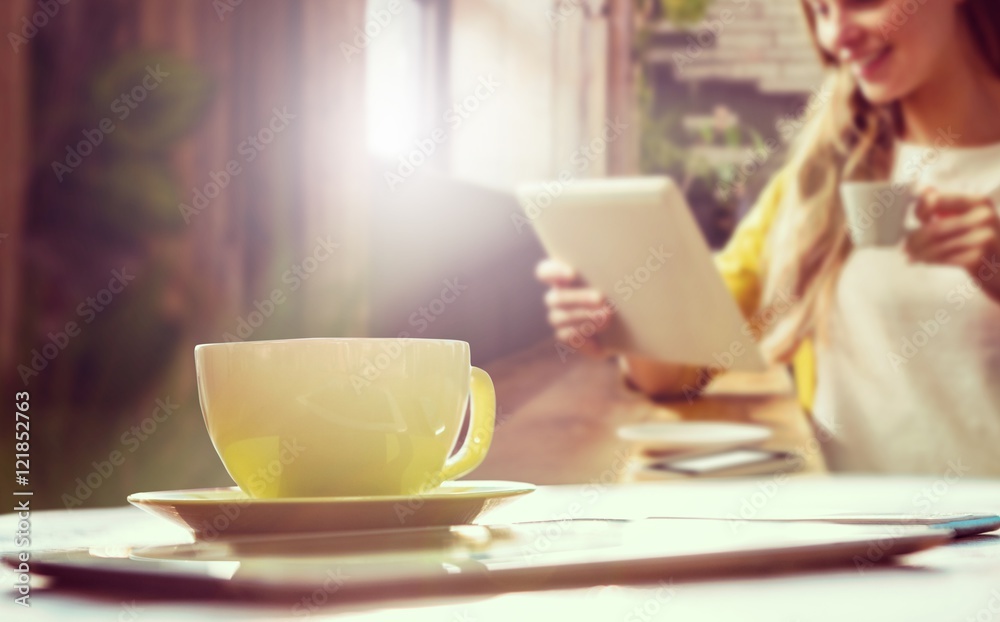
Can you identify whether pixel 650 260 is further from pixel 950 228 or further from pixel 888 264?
pixel 888 264

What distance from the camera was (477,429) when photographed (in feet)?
1.57

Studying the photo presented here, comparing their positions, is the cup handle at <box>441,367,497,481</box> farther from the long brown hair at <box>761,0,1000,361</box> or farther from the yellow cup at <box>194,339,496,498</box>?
the long brown hair at <box>761,0,1000,361</box>

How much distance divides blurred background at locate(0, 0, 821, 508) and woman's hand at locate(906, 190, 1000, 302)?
3.35 ft

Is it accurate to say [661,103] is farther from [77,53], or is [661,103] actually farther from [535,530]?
[535,530]

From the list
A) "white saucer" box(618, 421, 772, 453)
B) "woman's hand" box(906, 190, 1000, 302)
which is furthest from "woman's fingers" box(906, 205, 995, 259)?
"white saucer" box(618, 421, 772, 453)

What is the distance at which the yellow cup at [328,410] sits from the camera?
15.2 inches

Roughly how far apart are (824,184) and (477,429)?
1.79 m

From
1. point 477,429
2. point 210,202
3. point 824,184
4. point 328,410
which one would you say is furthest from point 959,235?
point 328,410

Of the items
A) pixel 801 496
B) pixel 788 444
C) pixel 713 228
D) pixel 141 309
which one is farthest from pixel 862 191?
pixel 713 228

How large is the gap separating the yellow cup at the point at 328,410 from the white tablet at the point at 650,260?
822 mm

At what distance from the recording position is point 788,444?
3.65 feet

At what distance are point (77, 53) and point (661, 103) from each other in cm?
242

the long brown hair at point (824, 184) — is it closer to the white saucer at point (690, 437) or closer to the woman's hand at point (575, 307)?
the woman's hand at point (575, 307)

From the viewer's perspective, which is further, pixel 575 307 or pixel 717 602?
pixel 575 307
